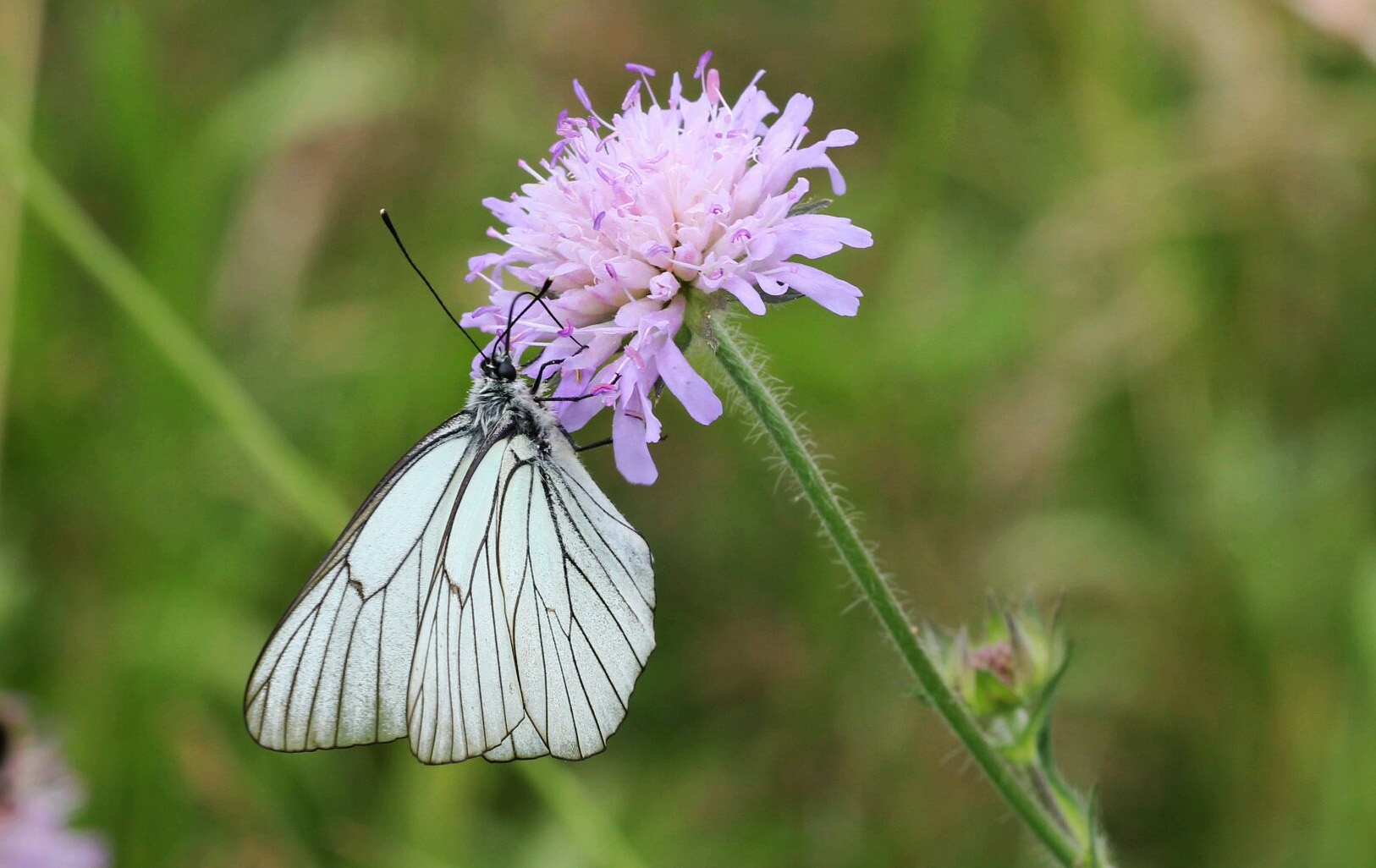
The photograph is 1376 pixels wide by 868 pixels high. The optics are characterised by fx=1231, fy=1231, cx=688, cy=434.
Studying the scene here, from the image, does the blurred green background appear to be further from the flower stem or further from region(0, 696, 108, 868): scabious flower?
the flower stem

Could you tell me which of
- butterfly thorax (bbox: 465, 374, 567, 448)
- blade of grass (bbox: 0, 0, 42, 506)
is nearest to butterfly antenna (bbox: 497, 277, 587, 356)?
butterfly thorax (bbox: 465, 374, 567, 448)

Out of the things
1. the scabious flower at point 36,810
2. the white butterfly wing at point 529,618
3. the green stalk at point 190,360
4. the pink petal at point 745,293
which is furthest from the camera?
the green stalk at point 190,360

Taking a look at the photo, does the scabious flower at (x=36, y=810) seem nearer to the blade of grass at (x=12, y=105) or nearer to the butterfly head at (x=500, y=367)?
the blade of grass at (x=12, y=105)

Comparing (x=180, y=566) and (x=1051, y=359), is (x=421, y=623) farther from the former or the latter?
(x=1051, y=359)

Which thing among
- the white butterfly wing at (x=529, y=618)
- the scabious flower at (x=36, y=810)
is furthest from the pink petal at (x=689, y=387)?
the scabious flower at (x=36, y=810)

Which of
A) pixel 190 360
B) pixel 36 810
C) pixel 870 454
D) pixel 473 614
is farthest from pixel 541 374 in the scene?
pixel 36 810

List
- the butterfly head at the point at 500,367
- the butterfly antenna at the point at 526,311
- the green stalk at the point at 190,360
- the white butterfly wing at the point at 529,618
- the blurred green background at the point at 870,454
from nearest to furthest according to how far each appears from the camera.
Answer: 1. the butterfly antenna at the point at 526,311
2. the white butterfly wing at the point at 529,618
3. the butterfly head at the point at 500,367
4. the green stalk at the point at 190,360
5. the blurred green background at the point at 870,454
